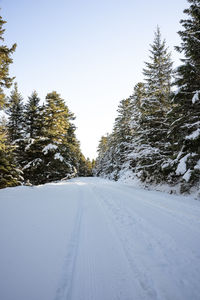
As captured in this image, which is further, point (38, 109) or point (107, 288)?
point (38, 109)

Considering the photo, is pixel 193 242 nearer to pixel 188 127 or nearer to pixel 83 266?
pixel 83 266

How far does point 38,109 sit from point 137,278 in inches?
661

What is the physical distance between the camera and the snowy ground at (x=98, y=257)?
181 cm

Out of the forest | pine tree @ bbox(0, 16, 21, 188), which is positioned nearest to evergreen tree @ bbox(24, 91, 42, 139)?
the forest

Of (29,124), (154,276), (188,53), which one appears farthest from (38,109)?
(154,276)

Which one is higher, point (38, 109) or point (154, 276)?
point (38, 109)

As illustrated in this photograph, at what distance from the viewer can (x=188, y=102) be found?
7660 millimetres

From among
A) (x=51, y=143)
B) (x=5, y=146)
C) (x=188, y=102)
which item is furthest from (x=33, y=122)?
(x=188, y=102)

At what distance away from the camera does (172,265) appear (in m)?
2.31

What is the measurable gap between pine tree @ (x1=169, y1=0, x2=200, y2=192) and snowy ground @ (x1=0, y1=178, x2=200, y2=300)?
359 centimetres

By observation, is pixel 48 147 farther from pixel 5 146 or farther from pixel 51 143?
pixel 5 146

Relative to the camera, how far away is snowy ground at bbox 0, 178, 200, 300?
181 centimetres

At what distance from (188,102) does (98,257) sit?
337 inches

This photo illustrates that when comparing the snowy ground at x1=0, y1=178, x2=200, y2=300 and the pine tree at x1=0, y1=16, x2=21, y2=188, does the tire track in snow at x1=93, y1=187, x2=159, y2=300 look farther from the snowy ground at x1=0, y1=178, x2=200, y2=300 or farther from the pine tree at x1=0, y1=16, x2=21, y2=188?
the pine tree at x1=0, y1=16, x2=21, y2=188
